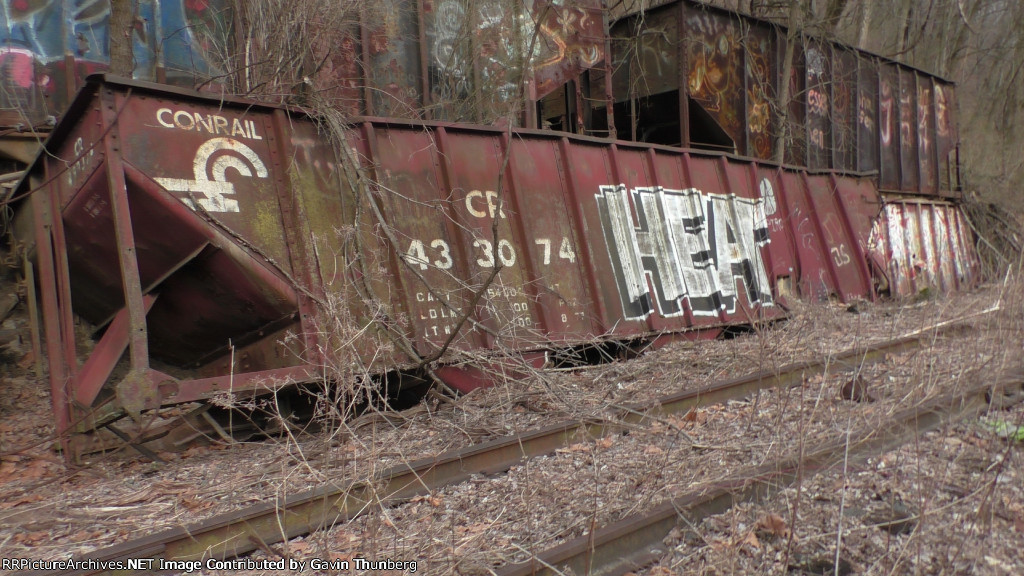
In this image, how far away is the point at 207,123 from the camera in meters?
5.54

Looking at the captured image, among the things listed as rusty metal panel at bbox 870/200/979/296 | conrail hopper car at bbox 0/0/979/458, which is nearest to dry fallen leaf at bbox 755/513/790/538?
conrail hopper car at bbox 0/0/979/458

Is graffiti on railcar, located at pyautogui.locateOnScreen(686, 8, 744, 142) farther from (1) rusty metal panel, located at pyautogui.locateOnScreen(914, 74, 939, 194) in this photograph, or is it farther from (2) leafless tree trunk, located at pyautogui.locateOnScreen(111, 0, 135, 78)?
(2) leafless tree trunk, located at pyautogui.locateOnScreen(111, 0, 135, 78)

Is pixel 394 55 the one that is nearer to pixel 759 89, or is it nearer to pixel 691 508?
pixel 759 89

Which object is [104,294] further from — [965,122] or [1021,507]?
[965,122]

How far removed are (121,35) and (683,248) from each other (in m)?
6.96

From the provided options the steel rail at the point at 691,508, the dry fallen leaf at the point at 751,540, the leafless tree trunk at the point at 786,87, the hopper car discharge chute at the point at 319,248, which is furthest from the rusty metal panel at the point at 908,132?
the dry fallen leaf at the point at 751,540

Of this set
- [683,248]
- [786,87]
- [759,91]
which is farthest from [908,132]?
[683,248]

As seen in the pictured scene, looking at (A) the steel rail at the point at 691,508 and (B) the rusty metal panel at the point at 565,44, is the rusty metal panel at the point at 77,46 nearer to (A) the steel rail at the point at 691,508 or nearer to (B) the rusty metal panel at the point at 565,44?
(B) the rusty metal panel at the point at 565,44

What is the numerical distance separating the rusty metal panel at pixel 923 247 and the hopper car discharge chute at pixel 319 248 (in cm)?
609

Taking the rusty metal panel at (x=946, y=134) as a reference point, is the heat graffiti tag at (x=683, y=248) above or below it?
below

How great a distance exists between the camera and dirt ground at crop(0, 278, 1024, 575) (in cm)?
328

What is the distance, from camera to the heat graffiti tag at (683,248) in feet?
26.8

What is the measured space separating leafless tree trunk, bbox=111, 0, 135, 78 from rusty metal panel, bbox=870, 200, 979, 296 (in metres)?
11.8

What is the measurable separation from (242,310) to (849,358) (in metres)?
5.68
